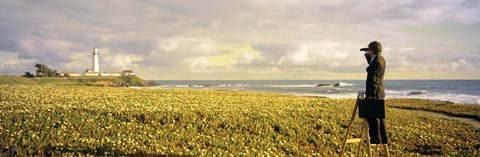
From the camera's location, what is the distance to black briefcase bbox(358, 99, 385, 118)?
766 cm

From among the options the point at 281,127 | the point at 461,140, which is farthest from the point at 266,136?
the point at 461,140

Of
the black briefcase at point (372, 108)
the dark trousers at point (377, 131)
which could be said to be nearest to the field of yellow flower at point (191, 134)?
the dark trousers at point (377, 131)

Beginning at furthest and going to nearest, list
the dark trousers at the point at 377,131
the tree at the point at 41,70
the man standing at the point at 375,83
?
1. the tree at the point at 41,70
2. the dark trousers at the point at 377,131
3. the man standing at the point at 375,83

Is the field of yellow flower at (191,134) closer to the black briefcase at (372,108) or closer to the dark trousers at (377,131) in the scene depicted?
the dark trousers at (377,131)

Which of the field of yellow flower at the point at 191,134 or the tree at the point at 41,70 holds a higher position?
the tree at the point at 41,70

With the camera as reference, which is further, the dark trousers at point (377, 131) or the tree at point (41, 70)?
the tree at point (41, 70)

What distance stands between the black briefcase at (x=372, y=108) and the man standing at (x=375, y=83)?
0.40 ft

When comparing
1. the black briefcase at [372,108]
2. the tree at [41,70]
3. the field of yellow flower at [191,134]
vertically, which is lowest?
the field of yellow flower at [191,134]

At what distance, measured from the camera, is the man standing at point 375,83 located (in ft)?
25.6

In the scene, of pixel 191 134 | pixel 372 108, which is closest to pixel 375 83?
pixel 372 108

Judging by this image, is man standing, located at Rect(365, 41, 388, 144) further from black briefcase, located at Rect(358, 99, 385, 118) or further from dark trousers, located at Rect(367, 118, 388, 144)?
black briefcase, located at Rect(358, 99, 385, 118)

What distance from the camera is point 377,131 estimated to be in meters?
8.18

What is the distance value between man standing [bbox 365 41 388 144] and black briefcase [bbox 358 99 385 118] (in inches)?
4.8

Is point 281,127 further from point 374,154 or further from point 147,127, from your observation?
point 147,127
